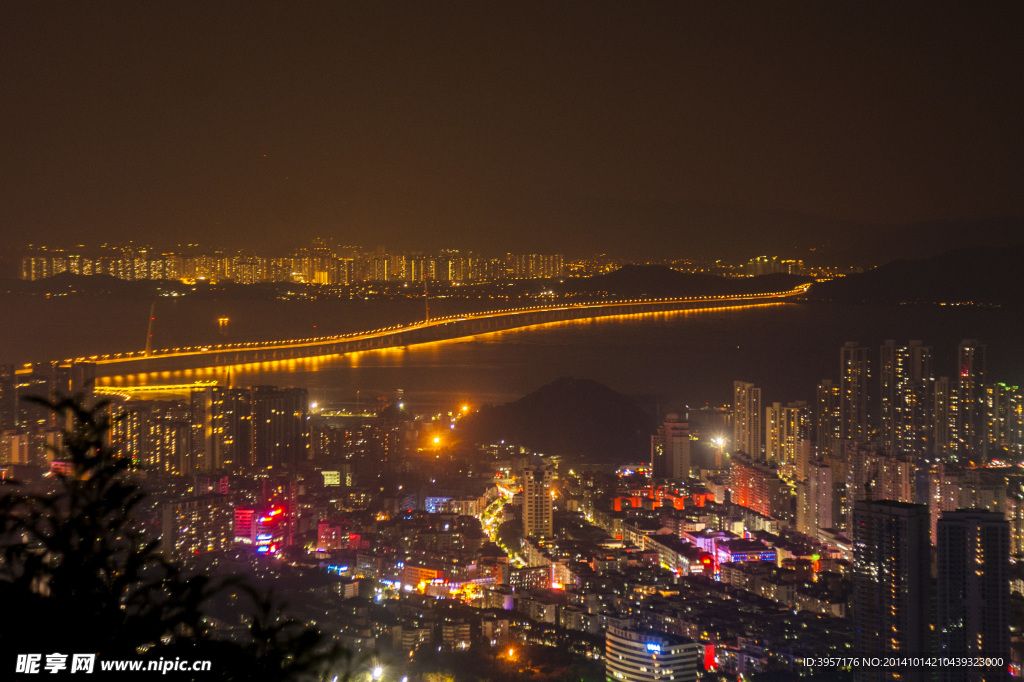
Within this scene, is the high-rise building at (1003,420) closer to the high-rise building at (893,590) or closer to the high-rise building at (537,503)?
the high-rise building at (893,590)

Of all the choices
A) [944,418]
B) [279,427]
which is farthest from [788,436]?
[279,427]

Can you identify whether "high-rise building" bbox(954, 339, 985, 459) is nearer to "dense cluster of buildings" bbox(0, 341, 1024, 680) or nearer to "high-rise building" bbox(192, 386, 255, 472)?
"dense cluster of buildings" bbox(0, 341, 1024, 680)

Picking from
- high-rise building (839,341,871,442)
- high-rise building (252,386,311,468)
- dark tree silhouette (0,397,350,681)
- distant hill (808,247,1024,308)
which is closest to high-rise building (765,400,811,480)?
high-rise building (839,341,871,442)

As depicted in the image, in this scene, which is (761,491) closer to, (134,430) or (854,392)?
(854,392)

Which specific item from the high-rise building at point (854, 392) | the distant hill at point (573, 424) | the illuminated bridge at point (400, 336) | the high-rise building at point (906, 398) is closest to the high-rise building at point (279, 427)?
the distant hill at point (573, 424)

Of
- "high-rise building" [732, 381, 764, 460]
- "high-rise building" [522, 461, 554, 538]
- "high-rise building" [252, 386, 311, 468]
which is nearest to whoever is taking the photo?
Result: "high-rise building" [522, 461, 554, 538]

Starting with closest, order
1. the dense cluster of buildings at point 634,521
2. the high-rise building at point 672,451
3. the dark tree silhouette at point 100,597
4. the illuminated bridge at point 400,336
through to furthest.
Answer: the dark tree silhouette at point 100,597 < the dense cluster of buildings at point 634,521 < the high-rise building at point 672,451 < the illuminated bridge at point 400,336

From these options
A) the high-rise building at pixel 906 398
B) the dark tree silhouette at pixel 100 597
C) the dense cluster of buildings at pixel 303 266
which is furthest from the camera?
the dense cluster of buildings at pixel 303 266
